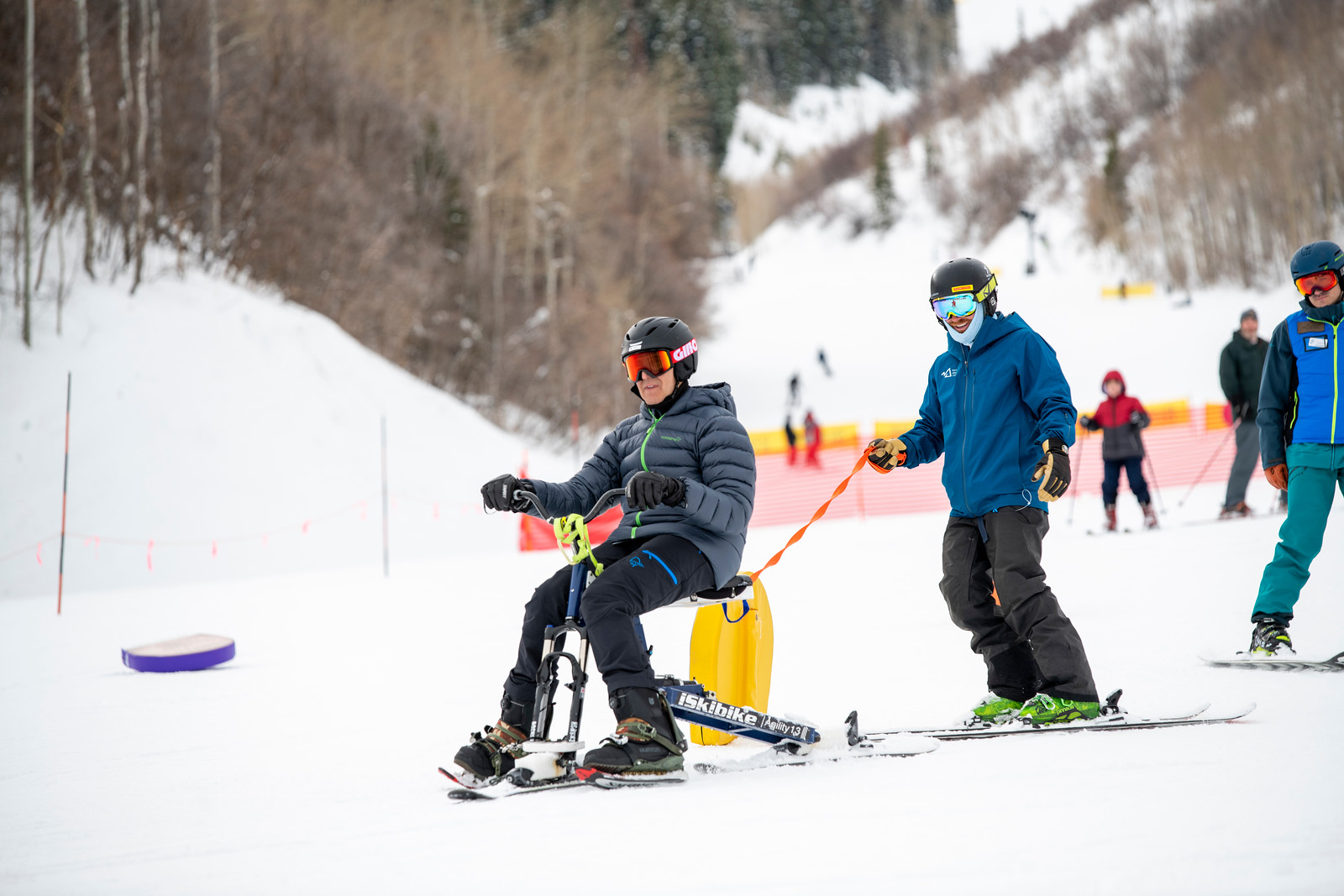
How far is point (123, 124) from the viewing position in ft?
47.3

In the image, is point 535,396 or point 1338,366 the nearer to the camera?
point 1338,366

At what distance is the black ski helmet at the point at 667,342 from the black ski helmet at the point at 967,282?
38.1 inches

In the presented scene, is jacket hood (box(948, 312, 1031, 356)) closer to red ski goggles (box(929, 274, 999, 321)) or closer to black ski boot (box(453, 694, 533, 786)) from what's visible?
red ski goggles (box(929, 274, 999, 321))

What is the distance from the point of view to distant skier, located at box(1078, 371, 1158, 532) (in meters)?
9.71

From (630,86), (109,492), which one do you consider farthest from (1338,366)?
Result: (630,86)

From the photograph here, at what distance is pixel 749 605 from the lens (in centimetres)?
352

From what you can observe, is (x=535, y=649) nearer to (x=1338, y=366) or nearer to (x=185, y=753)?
(x=185, y=753)

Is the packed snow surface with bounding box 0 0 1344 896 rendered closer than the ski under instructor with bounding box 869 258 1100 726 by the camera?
Yes

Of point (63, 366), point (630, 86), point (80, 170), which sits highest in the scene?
point (630, 86)

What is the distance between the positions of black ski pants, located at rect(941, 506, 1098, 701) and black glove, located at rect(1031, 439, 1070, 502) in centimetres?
20

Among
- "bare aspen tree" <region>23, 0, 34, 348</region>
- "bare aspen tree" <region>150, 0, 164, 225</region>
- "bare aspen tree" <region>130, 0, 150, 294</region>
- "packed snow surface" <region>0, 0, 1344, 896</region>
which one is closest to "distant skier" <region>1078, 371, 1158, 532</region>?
"packed snow surface" <region>0, 0, 1344, 896</region>

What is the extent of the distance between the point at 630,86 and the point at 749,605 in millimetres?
40334

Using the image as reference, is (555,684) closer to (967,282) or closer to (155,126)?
(967,282)

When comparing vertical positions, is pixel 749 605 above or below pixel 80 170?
below
